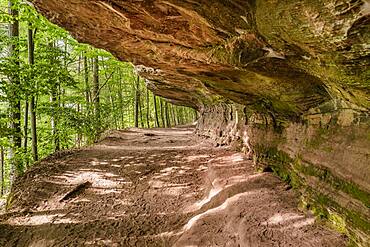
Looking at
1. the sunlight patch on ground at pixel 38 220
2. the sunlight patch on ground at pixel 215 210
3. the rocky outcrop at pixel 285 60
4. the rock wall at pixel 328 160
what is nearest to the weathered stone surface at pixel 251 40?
the rocky outcrop at pixel 285 60

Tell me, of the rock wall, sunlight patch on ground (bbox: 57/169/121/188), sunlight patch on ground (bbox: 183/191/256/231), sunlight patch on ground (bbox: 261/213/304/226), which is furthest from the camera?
sunlight patch on ground (bbox: 57/169/121/188)

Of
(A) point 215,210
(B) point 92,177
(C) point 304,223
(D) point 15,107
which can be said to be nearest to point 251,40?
(C) point 304,223

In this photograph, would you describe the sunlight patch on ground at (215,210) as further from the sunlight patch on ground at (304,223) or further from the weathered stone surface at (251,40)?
the weathered stone surface at (251,40)

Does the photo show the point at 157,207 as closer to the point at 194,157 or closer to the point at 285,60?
the point at 194,157

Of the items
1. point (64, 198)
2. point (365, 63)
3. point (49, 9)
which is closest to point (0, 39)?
point (49, 9)

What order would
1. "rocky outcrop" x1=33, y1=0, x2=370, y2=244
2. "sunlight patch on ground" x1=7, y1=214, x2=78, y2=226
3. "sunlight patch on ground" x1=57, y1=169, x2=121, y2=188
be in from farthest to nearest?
1. "sunlight patch on ground" x1=57, y1=169, x2=121, y2=188
2. "sunlight patch on ground" x1=7, y1=214, x2=78, y2=226
3. "rocky outcrop" x1=33, y1=0, x2=370, y2=244

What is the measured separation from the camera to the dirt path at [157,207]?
425 centimetres

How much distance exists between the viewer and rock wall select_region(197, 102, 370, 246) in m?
3.13

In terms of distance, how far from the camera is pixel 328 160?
3.87 metres

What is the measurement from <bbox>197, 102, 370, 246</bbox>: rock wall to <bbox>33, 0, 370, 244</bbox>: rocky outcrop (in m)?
0.01

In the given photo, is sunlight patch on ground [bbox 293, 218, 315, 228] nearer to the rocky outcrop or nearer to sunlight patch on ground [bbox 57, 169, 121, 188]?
the rocky outcrop

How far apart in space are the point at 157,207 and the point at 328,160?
402 centimetres

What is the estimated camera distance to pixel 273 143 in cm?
605

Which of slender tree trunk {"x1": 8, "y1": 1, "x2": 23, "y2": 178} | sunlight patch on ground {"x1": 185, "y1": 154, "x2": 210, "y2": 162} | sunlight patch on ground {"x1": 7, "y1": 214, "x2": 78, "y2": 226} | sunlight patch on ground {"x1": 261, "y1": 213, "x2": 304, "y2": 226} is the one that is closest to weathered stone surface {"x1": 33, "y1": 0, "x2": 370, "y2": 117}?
sunlight patch on ground {"x1": 261, "y1": 213, "x2": 304, "y2": 226}
